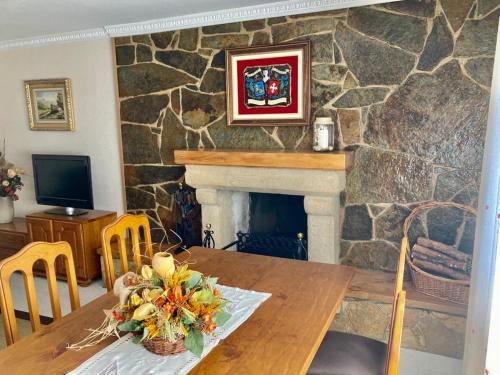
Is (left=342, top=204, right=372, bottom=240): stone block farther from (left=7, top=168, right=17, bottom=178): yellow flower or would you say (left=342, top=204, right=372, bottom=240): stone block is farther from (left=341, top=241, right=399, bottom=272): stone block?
(left=7, top=168, right=17, bottom=178): yellow flower

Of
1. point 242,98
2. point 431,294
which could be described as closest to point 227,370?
point 431,294

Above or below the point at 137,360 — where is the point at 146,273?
above

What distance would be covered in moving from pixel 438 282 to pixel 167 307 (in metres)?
1.92

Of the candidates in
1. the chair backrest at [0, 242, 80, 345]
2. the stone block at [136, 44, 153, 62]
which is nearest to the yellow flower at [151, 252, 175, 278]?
the chair backrest at [0, 242, 80, 345]

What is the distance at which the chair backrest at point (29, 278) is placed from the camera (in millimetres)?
1443

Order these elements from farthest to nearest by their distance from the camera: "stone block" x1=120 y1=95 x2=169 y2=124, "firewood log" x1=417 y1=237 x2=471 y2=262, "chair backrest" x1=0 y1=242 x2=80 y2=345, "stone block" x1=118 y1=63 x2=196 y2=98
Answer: "stone block" x1=120 y1=95 x2=169 y2=124 < "stone block" x1=118 y1=63 x2=196 y2=98 < "firewood log" x1=417 y1=237 x2=471 y2=262 < "chair backrest" x1=0 y1=242 x2=80 y2=345

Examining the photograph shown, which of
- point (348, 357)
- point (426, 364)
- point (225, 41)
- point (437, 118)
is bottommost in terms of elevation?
point (426, 364)

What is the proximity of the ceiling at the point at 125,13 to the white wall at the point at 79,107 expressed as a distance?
0.75ft

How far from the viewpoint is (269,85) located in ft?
9.95

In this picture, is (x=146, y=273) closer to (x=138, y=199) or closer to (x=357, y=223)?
(x=357, y=223)

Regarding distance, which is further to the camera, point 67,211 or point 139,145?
point 67,211

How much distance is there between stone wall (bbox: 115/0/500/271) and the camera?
8.21 ft

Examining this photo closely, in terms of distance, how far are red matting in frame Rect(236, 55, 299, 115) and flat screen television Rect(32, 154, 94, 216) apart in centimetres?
155

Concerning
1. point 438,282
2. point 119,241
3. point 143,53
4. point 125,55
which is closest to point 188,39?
point 143,53
